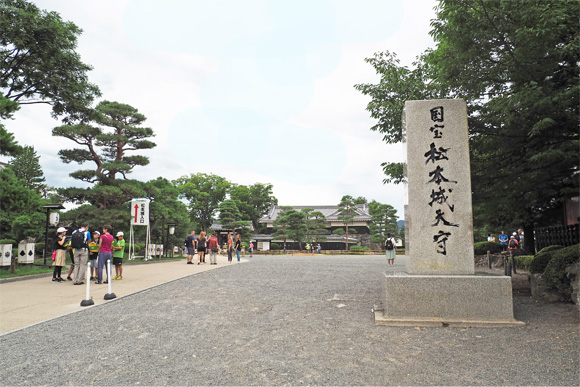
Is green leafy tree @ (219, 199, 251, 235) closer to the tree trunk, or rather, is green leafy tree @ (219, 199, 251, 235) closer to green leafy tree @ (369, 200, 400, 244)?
green leafy tree @ (369, 200, 400, 244)

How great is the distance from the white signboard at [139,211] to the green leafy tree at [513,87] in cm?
1406

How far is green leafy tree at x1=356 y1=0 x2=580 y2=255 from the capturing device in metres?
5.26

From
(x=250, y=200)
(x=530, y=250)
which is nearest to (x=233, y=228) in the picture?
(x=250, y=200)

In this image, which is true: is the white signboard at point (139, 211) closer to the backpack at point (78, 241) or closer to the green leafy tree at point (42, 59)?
the green leafy tree at point (42, 59)

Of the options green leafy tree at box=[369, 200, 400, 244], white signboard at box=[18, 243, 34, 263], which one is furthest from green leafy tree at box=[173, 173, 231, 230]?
white signboard at box=[18, 243, 34, 263]

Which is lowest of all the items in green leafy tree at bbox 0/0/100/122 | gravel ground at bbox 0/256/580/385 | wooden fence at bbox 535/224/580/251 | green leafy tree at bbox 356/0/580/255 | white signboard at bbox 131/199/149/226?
gravel ground at bbox 0/256/580/385

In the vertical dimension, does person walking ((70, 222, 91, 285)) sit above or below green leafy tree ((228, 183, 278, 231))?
below

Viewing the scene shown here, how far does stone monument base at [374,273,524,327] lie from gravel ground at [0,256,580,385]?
25 centimetres

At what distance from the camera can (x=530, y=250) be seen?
14844mm

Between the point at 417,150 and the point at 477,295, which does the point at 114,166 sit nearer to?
the point at 417,150

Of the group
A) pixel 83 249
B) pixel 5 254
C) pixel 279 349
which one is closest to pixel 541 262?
pixel 279 349

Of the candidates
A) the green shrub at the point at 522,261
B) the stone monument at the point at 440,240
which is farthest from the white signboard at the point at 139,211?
the green shrub at the point at 522,261

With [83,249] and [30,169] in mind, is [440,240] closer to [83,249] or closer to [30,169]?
[83,249]

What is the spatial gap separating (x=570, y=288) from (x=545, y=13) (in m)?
4.73
